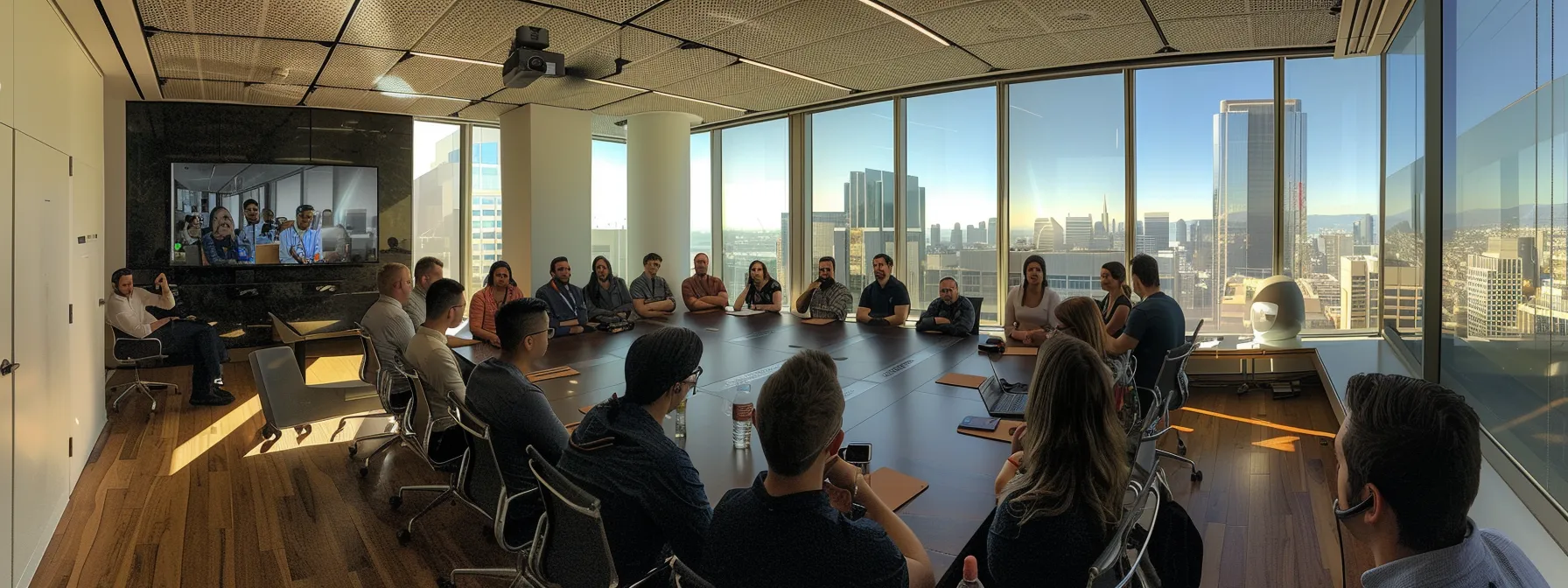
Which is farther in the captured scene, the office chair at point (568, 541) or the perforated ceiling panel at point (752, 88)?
the perforated ceiling panel at point (752, 88)

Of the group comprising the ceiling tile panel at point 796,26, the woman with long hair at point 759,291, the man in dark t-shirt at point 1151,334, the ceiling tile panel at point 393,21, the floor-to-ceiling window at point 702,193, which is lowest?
the man in dark t-shirt at point 1151,334

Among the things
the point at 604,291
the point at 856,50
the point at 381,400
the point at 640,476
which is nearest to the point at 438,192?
the point at 604,291

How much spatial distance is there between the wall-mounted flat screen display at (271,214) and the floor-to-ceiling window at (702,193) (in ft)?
12.8

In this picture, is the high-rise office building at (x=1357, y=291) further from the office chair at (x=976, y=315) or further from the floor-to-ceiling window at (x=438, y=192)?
the floor-to-ceiling window at (x=438, y=192)

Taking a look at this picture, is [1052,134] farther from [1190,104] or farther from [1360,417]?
[1360,417]

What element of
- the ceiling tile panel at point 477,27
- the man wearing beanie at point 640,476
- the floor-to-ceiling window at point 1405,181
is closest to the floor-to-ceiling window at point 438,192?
the ceiling tile panel at point 477,27

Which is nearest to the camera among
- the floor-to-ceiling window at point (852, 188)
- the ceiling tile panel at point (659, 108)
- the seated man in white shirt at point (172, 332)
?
the seated man in white shirt at point (172, 332)

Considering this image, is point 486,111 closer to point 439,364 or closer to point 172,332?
point 172,332

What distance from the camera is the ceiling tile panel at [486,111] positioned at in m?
8.09

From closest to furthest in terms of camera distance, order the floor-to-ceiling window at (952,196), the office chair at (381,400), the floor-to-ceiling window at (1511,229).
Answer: the floor-to-ceiling window at (1511,229) → the office chair at (381,400) → the floor-to-ceiling window at (952,196)

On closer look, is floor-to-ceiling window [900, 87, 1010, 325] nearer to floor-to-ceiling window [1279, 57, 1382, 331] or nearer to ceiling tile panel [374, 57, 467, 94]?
floor-to-ceiling window [1279, 57, 1382, 331]

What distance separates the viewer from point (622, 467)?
1.74 metres

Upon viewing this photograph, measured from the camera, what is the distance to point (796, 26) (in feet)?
17.4

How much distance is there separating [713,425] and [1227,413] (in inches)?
179
